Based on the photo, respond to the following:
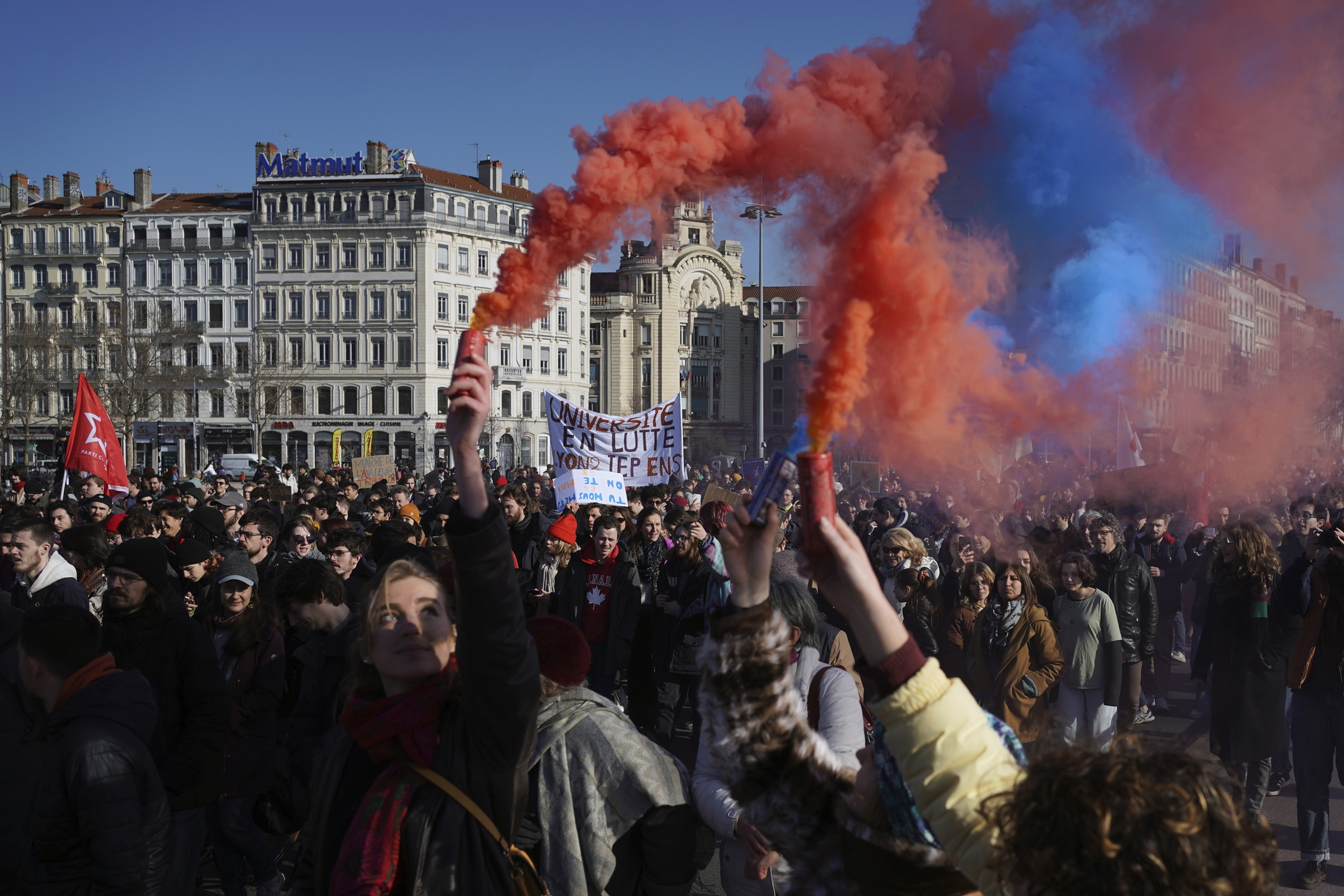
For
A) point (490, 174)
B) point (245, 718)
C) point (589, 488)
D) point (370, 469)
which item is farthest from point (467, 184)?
point (245, 718)

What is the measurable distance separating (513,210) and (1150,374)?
57.5 meters

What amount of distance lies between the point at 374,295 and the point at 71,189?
89.7 ft

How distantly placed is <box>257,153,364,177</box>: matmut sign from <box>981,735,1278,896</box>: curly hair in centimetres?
7291

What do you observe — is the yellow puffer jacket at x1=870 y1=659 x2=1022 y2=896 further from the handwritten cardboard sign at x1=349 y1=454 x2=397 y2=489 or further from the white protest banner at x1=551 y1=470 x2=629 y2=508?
the handwritten cardboard sign at x1=349 y1=454 x2=397 y2=489

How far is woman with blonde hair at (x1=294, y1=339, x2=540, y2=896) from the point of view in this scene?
7.48 ft

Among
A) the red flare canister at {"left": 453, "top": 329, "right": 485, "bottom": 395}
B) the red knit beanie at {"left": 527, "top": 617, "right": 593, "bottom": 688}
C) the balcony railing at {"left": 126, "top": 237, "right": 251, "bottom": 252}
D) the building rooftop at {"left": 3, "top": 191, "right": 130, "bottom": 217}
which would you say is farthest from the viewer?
the building rooftop at {"left": 3, "top": 191, "right": 130, "bottom": 217}

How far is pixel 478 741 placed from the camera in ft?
7.87

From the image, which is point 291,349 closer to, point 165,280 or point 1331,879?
point 165,280

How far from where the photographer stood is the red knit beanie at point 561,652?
3.23 meters

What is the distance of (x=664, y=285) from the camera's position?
270ft

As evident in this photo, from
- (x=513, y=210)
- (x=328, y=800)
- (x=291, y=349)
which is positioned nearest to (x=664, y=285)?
(x=513, y=210)

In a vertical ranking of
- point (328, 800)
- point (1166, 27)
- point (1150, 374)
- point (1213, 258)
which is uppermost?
point (1166, 27)

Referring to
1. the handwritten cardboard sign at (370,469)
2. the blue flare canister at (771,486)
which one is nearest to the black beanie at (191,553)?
the blue flare canister at (771,486)

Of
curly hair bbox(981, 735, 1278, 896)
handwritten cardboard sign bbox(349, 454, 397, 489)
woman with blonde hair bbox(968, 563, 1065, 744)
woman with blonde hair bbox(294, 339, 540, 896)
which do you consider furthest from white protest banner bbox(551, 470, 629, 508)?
curly hair bbox(981, 735, 1278, 896)
